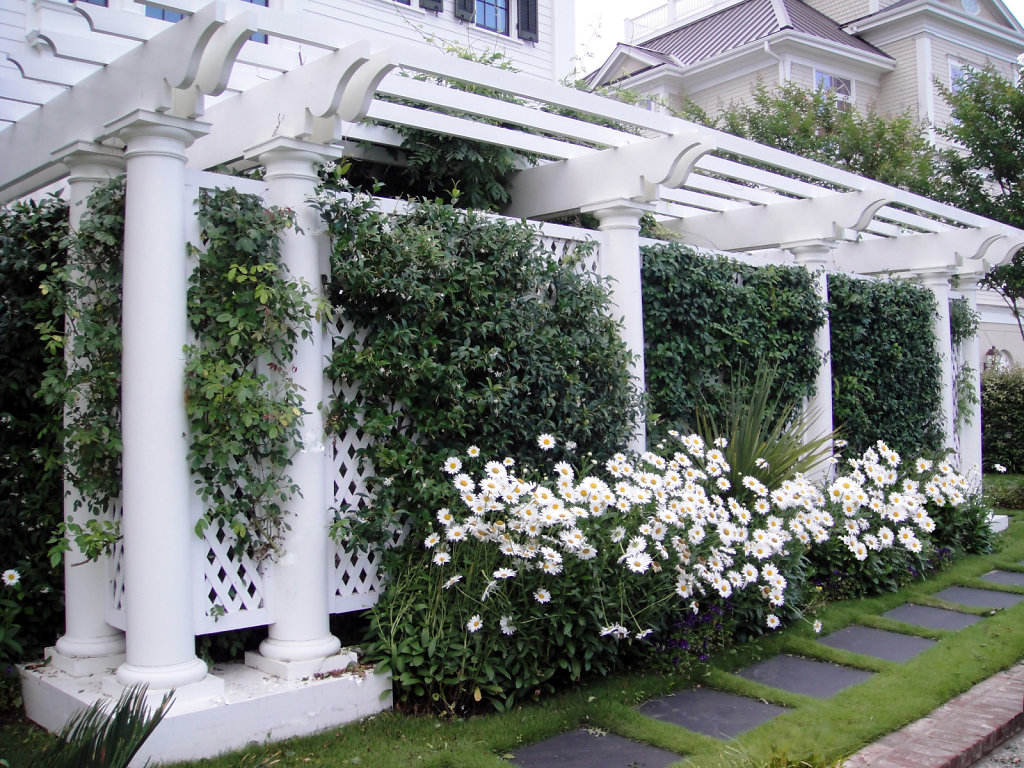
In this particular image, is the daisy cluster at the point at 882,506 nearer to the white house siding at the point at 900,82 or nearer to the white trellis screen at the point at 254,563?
the white trellis screen at the point at 254,563

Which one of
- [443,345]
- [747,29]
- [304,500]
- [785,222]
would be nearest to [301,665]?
[304,500]

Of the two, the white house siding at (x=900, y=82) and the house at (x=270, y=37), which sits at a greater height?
the white house siding at (x=900, y=82)

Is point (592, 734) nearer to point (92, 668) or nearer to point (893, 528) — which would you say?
point (92, 668)

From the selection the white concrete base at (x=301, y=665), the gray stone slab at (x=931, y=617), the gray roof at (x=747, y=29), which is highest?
the gray roof at (x=747, y=29)

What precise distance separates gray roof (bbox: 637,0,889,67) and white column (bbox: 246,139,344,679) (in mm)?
13979

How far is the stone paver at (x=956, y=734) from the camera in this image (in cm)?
330

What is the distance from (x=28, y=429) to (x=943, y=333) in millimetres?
7788

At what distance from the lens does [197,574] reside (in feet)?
11.6

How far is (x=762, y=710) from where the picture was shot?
3809 mm

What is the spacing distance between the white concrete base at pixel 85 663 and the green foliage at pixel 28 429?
26 cm

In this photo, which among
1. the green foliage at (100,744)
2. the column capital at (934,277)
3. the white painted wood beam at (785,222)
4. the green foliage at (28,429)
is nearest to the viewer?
the green foliage at (100,744)

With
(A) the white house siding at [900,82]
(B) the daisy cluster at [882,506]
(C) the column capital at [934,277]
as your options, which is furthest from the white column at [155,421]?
(A) the white house siding at [900,82]

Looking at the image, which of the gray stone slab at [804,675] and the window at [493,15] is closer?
the gray stone slab at [804,675]

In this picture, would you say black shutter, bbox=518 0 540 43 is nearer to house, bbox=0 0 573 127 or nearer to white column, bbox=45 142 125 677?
house, bbox=0 0 573 127
